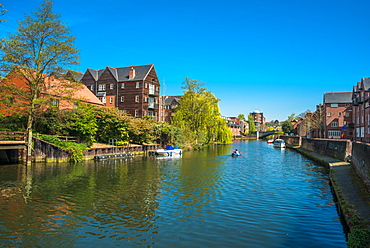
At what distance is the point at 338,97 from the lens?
75.8 m

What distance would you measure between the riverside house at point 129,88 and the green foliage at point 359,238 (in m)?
50.1

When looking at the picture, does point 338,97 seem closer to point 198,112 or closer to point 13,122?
point 198,112

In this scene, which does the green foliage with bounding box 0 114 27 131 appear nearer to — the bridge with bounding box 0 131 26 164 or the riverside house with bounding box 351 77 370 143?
the bridge with bounding box 0 131 26 164

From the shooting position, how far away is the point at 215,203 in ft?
49.9

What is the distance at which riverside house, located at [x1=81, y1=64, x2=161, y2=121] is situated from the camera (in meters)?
57.0

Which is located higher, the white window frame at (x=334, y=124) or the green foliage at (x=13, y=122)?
the white window frame at (x=334, y=124)

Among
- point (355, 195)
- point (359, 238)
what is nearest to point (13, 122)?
point (355, 195)

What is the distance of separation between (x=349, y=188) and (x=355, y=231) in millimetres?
7610

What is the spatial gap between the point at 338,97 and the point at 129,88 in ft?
187

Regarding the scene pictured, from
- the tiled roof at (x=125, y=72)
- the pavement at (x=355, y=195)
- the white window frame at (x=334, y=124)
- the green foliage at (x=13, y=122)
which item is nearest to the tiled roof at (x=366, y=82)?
the white window frame at (x=334, y=124)

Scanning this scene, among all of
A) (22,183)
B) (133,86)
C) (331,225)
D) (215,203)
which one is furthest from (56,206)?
(133,86)

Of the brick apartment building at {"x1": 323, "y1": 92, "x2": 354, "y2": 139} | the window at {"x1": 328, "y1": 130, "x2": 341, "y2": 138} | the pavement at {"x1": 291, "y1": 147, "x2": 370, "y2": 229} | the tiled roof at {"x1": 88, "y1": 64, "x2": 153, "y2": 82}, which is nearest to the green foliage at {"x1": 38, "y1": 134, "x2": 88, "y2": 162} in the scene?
the pavement at {"x1": 291, "y1": 147, "x2": 370, "y2": 229}

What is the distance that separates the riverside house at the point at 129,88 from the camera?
Result: 57.0 meters

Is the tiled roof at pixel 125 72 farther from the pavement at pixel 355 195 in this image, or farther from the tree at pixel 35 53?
the pavement at pixel 355 195
